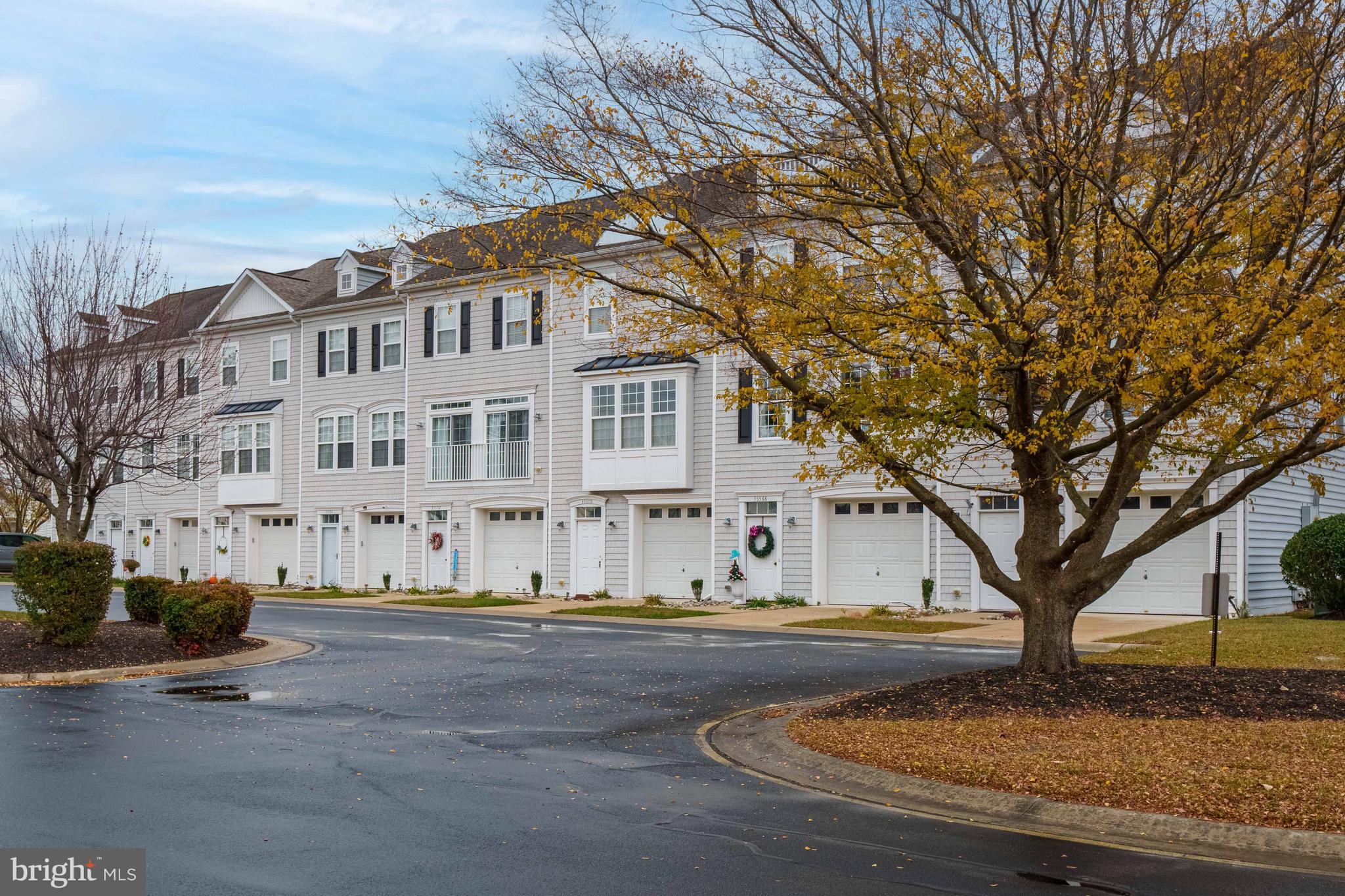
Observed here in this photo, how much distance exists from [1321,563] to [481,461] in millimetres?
21745

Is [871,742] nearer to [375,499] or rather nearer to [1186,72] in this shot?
[1186,72]

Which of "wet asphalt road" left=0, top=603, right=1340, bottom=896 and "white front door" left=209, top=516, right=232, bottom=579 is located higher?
"white front door" left=209, top=516, right=232, bottom=579

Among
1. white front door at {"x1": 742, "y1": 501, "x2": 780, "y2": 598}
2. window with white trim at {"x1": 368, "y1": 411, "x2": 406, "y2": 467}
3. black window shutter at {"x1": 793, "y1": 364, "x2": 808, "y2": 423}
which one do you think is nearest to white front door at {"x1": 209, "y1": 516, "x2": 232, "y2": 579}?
window with white trim at {"x1": 368, "y1": 411, "x2": 406, "y2": 467}

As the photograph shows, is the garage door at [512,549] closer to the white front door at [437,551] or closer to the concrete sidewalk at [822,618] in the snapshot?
the white front door at [437,551]

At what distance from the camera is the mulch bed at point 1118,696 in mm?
11266

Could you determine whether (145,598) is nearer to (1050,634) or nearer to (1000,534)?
(1050,634)

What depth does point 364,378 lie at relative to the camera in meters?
39.2

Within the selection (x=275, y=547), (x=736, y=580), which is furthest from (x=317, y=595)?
(x=736, y=580)

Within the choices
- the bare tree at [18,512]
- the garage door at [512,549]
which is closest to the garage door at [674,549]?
the garage door at [512,549]

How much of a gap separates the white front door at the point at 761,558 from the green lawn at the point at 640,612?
91.2 inches

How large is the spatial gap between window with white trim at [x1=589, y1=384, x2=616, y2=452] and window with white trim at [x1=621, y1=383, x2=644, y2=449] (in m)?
0.29

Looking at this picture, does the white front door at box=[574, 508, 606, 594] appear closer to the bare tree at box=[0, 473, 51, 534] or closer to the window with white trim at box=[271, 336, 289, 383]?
the window with white trim at box=[271, 336, 289, 383]

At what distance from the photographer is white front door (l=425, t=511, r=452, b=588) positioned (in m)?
37.0

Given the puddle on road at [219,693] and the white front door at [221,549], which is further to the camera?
the white front door at [221,549]
